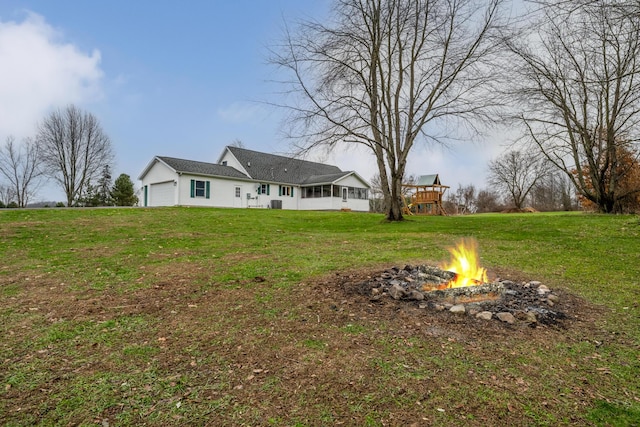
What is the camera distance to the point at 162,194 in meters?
23.9

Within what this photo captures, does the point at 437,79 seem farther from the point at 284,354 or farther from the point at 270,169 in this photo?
the point at 270,169

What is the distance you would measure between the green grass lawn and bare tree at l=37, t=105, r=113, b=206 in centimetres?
3422

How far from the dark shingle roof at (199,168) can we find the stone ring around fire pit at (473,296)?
21.6 meters

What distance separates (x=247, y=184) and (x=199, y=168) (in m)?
4.16

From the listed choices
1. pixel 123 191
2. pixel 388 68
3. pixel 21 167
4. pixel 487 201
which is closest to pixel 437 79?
pixel 388 68

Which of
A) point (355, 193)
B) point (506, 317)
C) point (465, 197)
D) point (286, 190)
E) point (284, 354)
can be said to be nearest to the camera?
point (284, 354)

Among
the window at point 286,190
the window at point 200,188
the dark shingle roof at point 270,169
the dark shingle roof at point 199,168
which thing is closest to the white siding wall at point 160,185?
the dark shingle roof at point 199,168

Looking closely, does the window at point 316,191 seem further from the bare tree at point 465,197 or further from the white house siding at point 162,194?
the bare tree at point 465,197

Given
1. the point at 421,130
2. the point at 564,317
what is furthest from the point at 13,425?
the point at 421,130

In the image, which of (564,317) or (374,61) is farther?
(374,61)

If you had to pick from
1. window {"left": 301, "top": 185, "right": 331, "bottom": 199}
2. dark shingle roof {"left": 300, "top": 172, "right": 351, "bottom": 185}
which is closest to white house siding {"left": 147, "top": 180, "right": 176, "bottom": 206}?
dark shingle roof {"left": 300, "top": 172, "right": 351, "bottom": 185}

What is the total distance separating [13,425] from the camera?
1.80m

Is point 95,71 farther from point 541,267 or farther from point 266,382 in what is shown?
point 541,267

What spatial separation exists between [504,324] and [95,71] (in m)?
19.8
